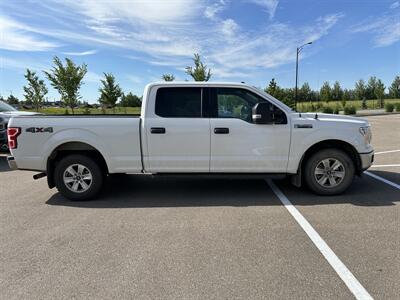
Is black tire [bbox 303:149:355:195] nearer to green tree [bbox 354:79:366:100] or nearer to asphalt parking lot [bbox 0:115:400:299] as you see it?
asphalt parking lot [bbox 0:115:400:299]

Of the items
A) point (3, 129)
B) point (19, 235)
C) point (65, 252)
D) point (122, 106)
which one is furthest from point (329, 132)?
point (122, 106)

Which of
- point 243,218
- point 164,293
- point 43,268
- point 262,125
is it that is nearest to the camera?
point 164,293

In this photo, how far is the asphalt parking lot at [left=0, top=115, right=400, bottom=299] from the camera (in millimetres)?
2814

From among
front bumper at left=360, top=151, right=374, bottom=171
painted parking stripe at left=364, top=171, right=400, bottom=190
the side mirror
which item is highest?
the side mirror

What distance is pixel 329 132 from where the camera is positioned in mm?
5145

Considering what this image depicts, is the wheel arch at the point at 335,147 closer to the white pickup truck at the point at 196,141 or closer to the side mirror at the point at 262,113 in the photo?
the white pickup truck at the point at 196,141

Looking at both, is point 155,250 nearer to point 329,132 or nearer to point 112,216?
point 112,216

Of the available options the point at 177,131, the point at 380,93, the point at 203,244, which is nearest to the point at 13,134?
the point at 177,131

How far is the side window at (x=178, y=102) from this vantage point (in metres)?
5.16

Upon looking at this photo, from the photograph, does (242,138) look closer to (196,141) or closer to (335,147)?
(196,141)

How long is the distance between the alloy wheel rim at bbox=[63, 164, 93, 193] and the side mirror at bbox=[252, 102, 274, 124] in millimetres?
2945

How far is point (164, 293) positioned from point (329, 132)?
12.4 feet

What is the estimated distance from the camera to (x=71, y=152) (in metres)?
5.30

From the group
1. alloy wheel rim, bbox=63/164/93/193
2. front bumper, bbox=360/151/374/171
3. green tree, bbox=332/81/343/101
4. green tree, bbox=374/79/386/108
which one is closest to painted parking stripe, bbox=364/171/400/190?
front bumper, bbox=360/151/374/171
